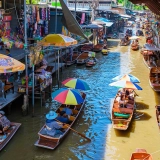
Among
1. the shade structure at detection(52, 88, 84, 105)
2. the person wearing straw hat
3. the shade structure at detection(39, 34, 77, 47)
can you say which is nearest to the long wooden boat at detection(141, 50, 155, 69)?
the shade structure at detection(39, 34, 77, 47)

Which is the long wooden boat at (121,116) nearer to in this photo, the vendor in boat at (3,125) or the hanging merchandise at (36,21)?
the vendor in boat at (3,125)

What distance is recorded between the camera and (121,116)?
495 inches

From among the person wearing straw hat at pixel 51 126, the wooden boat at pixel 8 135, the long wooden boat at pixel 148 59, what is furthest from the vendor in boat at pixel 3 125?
the long wooden boat at pixel 148 59

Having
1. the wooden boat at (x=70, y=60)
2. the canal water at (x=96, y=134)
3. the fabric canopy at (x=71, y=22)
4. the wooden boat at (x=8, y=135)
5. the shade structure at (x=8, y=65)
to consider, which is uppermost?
the fabric canopy at (x=71, y=22)

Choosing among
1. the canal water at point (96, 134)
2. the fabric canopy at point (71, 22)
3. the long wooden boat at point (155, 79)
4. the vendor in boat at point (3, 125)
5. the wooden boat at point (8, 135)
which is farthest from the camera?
the long wooden boat at point (155, 79)

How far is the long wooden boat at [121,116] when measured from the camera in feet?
39.3

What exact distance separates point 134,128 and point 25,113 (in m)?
5.21

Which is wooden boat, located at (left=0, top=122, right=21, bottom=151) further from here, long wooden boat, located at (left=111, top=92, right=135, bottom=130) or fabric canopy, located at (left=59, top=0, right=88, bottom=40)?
fabric canopy, located at (left=59, top=0, right=88, bottom=40)

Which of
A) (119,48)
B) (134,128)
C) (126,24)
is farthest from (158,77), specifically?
(126,24)

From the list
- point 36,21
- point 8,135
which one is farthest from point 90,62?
point 8,135

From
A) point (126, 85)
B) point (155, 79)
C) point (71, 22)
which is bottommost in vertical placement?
point (155, 79)

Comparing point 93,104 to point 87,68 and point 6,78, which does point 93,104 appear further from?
point 87,68

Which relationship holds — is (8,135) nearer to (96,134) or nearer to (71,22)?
(96,134)

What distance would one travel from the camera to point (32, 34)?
2227cm
